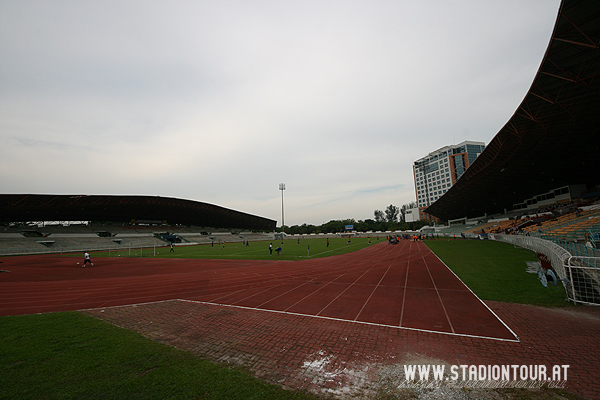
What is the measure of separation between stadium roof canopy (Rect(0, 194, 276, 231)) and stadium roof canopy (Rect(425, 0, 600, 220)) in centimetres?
6221

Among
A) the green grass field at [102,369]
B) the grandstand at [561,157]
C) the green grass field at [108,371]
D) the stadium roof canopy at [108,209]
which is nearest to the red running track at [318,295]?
the green grass field at [102,369]

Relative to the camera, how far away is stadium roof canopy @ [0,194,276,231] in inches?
1706

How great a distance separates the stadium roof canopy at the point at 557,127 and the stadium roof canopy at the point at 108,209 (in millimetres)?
62209

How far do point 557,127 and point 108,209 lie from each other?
254ft

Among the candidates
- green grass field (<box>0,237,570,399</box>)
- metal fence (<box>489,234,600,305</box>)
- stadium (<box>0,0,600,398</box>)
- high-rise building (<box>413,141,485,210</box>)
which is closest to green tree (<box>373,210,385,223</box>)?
high-rise building (<box>413,141,485,210</box>)

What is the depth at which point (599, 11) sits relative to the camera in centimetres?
1025

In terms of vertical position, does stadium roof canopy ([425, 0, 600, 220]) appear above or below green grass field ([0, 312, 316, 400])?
above

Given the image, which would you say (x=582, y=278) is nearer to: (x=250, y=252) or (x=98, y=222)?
(x=250, y=252)

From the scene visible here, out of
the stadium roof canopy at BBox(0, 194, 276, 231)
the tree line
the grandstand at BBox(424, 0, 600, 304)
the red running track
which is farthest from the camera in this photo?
the tree line

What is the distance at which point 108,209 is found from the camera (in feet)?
187

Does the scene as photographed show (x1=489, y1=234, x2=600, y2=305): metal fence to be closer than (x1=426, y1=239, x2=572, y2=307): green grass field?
Yes

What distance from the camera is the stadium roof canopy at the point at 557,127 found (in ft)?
37.9

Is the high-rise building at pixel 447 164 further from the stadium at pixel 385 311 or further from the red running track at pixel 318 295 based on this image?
the red running track at pixel 318 295

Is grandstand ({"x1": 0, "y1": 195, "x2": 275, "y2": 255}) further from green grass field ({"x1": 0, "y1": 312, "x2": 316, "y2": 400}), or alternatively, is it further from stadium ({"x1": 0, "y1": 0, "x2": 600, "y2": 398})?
green grass field ({"x1": 0, "y1": 312, "x2": 316, "y2": 400})
